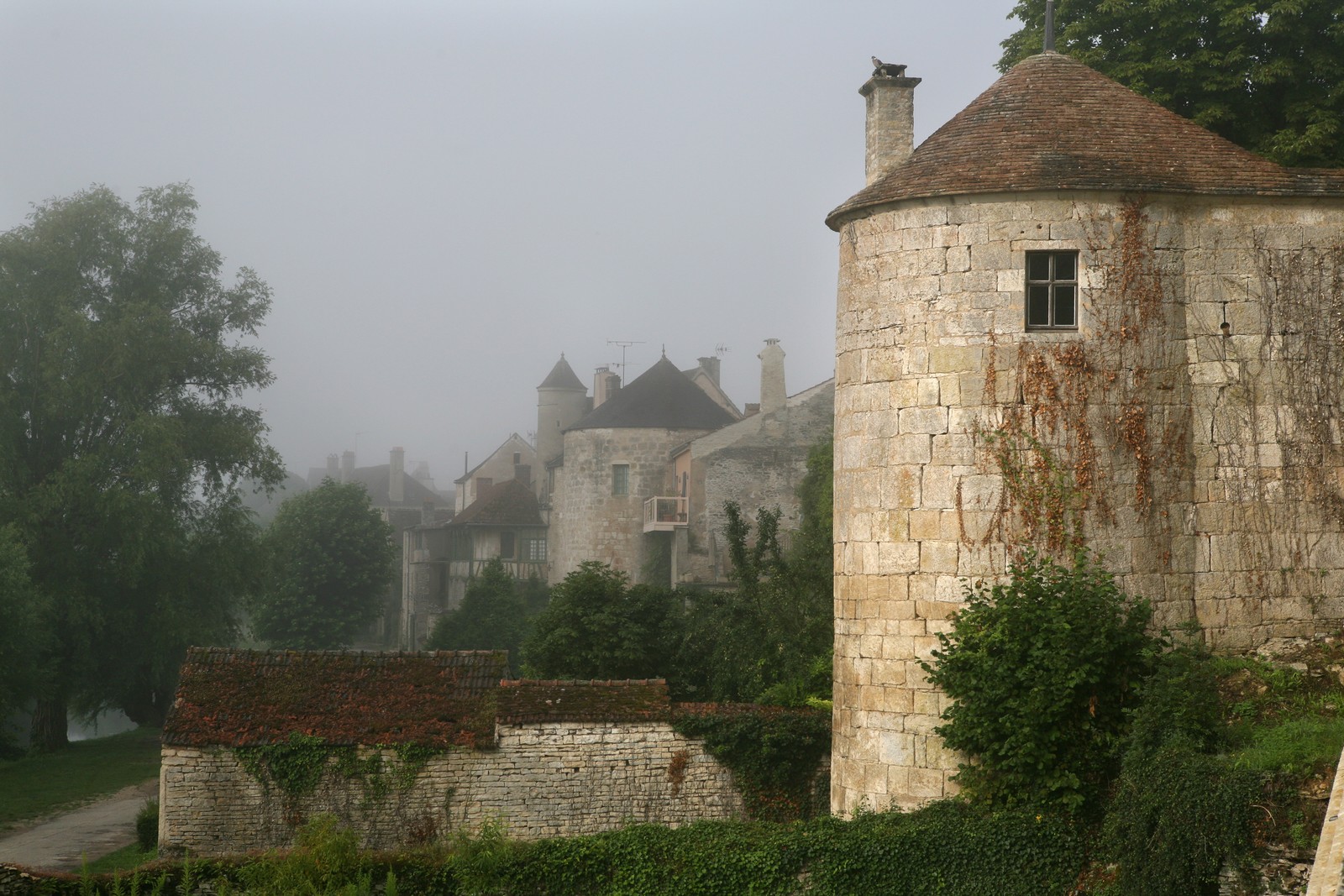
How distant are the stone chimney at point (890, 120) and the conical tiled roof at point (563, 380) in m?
38.3

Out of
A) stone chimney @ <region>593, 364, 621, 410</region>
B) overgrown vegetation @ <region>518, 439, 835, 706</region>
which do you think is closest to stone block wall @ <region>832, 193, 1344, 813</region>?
overgrown vegetation @ <region>518, 439, 835, 706</region>

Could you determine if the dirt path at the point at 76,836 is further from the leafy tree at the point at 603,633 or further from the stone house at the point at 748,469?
the stone house at the point at 748,469

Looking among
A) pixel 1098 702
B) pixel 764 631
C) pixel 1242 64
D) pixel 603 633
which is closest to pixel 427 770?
pixel 603 633

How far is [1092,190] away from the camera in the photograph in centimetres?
1423

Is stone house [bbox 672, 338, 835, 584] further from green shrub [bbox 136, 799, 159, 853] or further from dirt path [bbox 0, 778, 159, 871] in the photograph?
green shrub [bbox 136, 799, 159, 853]

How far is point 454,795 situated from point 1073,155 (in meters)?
11.1

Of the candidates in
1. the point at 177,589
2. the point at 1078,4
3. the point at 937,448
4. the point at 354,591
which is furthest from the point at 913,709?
the point at 354,591

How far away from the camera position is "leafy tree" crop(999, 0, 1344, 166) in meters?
19.5

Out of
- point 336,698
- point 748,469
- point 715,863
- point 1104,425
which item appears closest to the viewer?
point 715,863

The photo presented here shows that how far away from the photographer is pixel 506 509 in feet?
175

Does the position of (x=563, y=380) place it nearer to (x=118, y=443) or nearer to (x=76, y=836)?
(x=118, y=443)

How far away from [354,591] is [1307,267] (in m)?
39.0

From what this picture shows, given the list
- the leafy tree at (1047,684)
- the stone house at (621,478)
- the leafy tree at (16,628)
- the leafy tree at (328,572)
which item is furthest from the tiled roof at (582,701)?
the leafy tree at (328,572)

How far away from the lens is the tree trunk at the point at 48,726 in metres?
31.8
